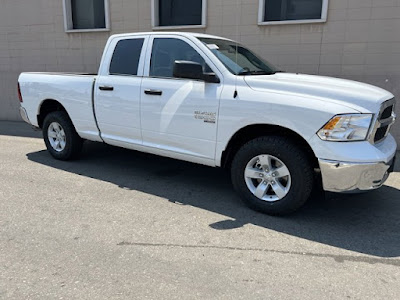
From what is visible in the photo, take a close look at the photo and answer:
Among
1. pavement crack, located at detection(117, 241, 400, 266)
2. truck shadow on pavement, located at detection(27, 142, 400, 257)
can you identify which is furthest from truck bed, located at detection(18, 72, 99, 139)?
pavement crack, located at detection(117, 241, 400, 266)

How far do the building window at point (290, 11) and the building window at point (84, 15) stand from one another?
171 inches

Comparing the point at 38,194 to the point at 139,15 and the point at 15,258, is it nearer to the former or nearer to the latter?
the point at 15,258

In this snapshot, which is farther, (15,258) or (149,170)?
(149,170)

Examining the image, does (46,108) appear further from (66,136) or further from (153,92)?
(153,92)

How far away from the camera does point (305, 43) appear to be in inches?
287

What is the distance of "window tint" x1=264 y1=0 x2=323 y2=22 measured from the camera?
7.26 m

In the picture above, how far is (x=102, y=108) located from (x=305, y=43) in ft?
14.7

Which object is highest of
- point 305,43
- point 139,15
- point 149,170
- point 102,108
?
point 139,15

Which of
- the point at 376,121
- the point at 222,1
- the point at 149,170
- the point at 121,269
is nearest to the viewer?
the point at 121,269

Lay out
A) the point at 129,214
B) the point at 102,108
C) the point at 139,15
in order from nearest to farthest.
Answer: the point at 129,214 → the point at 102,108 → the point at 139,15

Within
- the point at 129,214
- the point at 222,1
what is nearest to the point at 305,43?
the point at 222,1

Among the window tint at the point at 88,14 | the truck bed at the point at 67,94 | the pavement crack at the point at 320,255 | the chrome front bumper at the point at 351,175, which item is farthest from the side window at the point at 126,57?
the window tint at the point at 88,14

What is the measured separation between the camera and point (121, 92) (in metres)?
4.86

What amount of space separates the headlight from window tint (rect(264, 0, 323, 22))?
4.62 metres
